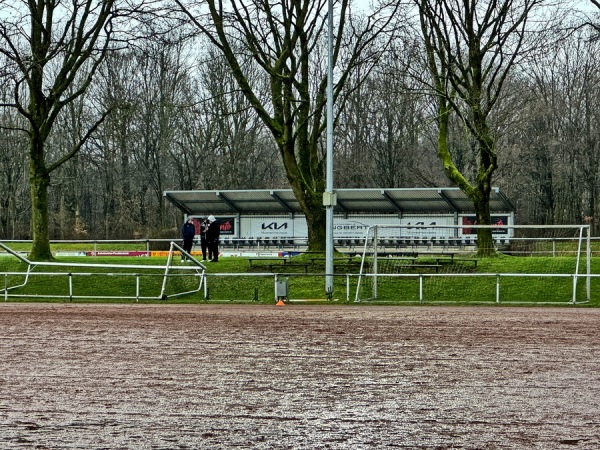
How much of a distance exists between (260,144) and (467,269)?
3934cm

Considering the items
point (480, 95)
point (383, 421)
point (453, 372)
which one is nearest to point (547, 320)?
point (453, 372)

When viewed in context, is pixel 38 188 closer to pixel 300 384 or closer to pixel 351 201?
pixel 351 201

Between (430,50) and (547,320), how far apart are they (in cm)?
1655

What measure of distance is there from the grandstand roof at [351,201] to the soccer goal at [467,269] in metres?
10.2

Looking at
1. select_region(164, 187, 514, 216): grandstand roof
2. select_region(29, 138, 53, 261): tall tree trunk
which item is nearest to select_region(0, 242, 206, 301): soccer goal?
select_region(29, 138, 53, 261): tall tree trunk

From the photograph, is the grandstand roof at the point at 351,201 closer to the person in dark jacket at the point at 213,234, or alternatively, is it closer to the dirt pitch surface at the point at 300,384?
the person in dark jacket at the point at 213,234

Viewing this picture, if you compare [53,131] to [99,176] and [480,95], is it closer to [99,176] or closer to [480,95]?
[99,176]

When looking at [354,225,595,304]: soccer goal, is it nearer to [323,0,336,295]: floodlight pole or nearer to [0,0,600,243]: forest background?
[323,0,336,295]: floodlight pole

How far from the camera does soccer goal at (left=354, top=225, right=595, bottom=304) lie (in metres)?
25.5

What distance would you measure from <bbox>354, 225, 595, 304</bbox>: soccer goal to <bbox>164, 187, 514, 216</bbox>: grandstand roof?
33.5ft

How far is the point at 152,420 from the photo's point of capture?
8.65 metres

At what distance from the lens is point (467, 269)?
28.1 metres

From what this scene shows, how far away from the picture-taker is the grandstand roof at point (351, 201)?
1703 inches

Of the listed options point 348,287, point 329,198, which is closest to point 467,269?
point 348,287
